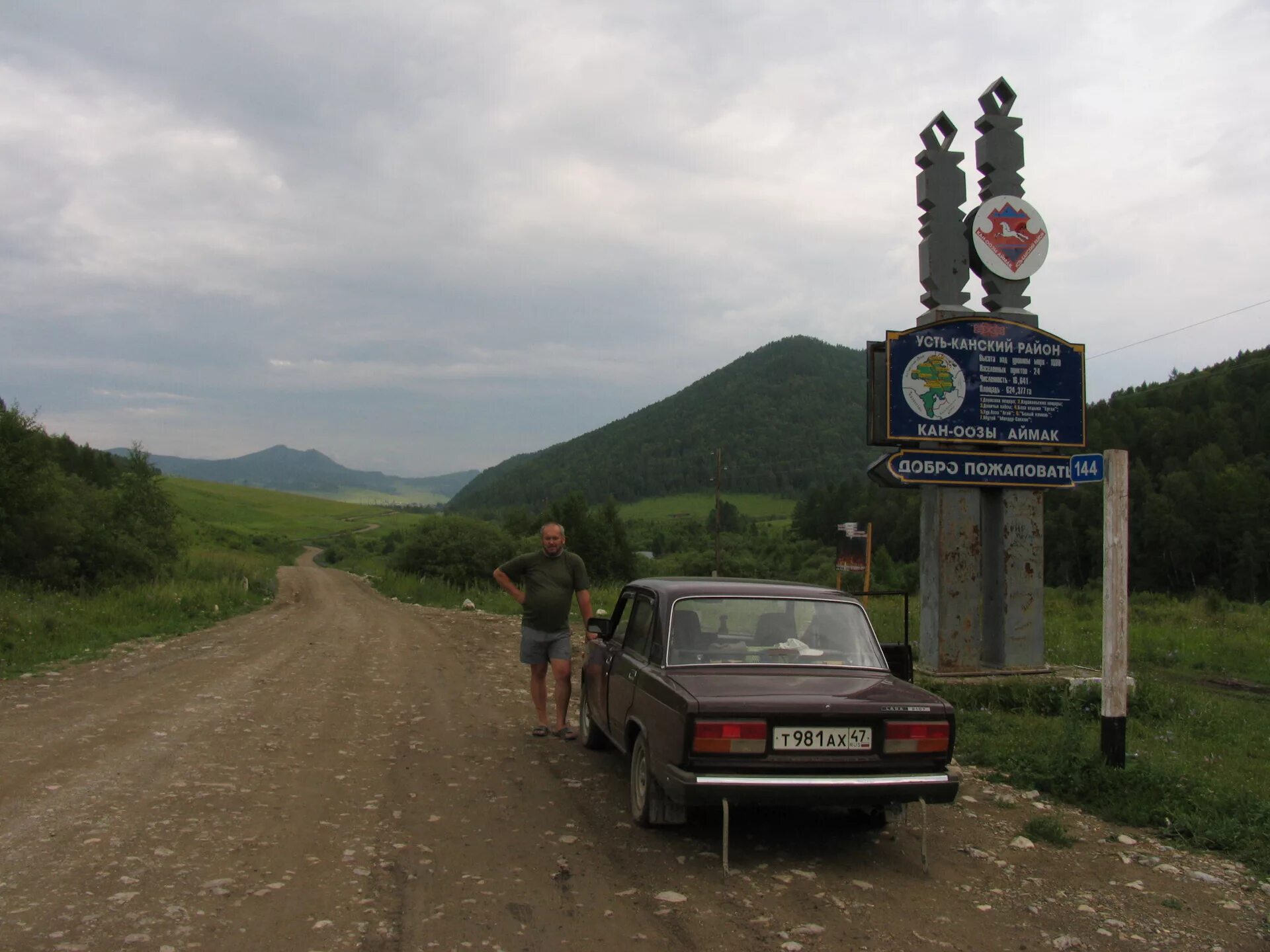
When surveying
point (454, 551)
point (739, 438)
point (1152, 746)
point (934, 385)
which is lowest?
point (454, 551)

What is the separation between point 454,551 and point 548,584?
36613mm

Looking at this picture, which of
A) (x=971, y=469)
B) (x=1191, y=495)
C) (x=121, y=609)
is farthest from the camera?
(x=1191, y=495)

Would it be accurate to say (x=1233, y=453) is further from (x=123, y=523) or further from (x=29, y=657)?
(x=29, y=657)

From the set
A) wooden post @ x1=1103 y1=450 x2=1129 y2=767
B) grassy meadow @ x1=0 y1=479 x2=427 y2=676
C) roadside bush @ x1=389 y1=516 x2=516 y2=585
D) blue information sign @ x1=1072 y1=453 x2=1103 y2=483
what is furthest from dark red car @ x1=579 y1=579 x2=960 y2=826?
roadside bush @ x1=389 y1=516 x2=516 y2=585

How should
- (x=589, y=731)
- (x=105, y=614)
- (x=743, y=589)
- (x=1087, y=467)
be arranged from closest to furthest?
(x=743, y=589) < (x=1087, y=467) < (x=589, y=731) < (x=105, y=614)

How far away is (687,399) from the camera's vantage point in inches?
5743

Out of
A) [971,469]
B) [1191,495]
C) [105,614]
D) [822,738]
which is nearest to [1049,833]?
[822,738]

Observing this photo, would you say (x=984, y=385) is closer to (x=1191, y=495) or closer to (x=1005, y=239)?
(x=1005, y=239)

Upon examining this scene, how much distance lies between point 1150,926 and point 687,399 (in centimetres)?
14232

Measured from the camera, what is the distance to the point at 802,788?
4867 millimetres

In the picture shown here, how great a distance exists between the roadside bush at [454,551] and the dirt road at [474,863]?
1377 inches

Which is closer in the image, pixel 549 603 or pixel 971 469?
pixel 549 603

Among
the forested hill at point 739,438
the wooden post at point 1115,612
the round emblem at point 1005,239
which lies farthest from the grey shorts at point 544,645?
the forested hill at point 739,438

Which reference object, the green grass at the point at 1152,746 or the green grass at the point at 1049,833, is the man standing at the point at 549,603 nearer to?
the green grass at the point at 1152,746
